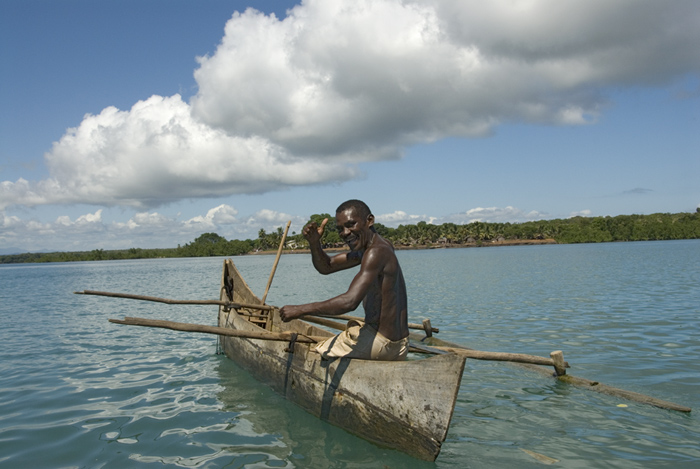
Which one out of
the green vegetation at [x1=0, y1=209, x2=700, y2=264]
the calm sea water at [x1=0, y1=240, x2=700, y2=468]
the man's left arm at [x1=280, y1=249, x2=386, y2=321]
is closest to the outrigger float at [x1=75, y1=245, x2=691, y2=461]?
the calm sea water at [x1=0, y1=240, x2=700, y2=468]

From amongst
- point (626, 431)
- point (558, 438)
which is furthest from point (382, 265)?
point (626, 431)

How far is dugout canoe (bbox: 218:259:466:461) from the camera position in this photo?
4.74 meters

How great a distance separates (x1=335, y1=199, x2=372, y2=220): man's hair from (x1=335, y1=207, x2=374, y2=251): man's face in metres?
0.03

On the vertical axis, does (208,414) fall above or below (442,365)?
below

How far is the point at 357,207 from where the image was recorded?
559 cm

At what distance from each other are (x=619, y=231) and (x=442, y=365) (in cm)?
15984

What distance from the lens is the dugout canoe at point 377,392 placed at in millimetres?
4742

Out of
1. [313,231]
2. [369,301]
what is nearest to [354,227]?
[369,301]

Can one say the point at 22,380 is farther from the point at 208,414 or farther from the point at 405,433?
the point at 405,433

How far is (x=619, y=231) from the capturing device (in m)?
142

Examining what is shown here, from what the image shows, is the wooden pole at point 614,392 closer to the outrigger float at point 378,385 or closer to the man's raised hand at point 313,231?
the outrigger float at point 378,385

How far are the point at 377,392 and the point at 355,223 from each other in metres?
2.00

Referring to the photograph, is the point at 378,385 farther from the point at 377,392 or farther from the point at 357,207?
the point at 357,207

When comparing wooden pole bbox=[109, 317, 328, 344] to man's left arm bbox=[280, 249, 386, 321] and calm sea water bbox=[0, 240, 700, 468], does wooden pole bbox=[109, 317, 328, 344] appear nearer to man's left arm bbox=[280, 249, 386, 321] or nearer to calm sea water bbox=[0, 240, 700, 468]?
man's left arm bbox=[280, 249, 386, 321]
